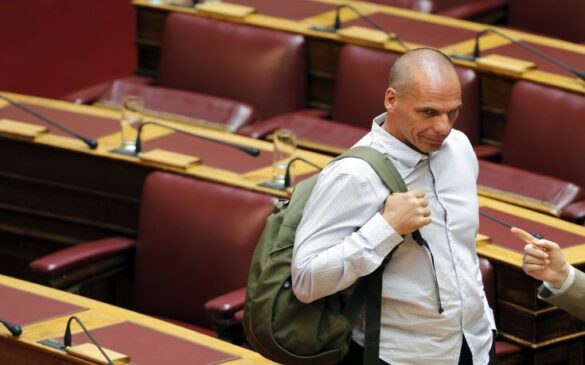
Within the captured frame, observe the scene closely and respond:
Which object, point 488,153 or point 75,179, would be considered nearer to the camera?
point 75,179

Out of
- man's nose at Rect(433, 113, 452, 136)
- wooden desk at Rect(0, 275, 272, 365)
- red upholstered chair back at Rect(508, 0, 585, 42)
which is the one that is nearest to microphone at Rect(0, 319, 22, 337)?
wooden desk at Rect(0, 275, 272, 365)

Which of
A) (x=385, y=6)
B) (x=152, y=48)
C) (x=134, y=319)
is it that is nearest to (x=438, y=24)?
(x=385, y=6)

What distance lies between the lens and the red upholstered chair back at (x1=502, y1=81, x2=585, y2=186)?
3.06 m

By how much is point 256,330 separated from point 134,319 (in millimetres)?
470

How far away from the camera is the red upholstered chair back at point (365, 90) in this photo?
329 cm

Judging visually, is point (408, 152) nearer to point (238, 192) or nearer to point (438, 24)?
point (238, 192)

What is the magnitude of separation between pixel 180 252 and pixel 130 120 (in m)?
0.41

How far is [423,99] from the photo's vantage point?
186 cm

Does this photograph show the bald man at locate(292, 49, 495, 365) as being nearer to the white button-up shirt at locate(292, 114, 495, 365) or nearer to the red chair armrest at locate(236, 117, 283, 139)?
the white button-up shirt at locate(292, 114, 495, 365)

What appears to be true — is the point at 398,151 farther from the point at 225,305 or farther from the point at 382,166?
the point at 225,305

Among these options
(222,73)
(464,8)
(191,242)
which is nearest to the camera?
(191,242)

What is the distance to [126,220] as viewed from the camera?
3.01 metres

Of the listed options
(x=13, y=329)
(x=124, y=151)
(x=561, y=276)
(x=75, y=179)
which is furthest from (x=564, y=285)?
(x=75, y=179)

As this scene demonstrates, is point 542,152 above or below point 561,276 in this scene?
below
